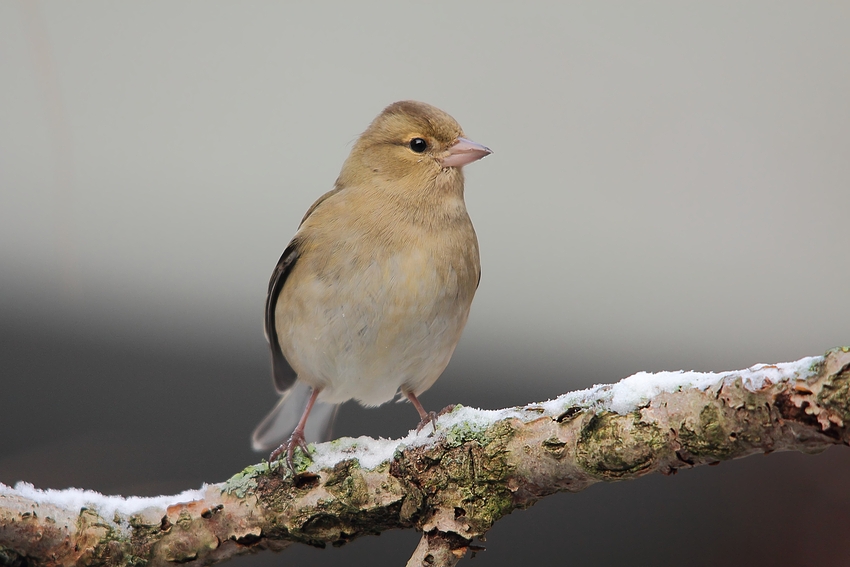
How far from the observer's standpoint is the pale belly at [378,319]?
192 centimetres

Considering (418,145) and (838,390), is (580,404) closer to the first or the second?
(838,390)

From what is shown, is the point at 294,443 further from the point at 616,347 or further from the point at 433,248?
the point at 616,347

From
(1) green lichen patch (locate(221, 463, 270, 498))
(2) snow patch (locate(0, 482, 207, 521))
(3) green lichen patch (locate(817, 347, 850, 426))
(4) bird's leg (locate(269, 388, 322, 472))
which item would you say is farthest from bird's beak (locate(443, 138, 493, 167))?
(3) green lichen patch (locate(817, 347, 850, 426))

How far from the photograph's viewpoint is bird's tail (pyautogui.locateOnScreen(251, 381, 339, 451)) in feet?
8.15

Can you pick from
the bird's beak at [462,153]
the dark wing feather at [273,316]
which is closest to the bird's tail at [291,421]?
the dark wing feather at [273,316]

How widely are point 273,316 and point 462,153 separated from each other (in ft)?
Result: 2.53

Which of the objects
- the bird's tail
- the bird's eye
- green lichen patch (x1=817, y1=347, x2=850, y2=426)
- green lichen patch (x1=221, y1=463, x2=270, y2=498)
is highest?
the bird's eye

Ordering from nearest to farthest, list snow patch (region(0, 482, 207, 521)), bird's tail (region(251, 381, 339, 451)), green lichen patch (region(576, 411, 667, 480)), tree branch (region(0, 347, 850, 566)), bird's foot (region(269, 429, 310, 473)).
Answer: tree branch (region(0, 347, 850, 566)), green lichen patch (region(576, 411, 667, 480)), snow patch (region(0, 482, 207, 521)), bird's foot (region(269, 429, 310, 473)), bird's tail (region(251, 381, 339, 451))

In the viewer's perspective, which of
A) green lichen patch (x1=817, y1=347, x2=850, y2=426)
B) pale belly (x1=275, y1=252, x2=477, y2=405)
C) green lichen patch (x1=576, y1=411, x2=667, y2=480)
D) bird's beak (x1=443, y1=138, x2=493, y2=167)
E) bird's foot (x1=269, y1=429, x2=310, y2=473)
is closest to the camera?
green lichen patch (x1=817, y1=347, x2=850, y2=426)

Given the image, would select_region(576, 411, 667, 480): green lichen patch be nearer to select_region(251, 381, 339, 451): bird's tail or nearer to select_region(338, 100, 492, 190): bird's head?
select_region(338, 100, 492, 190): bird's head

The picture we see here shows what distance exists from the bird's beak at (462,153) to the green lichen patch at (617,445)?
105cm

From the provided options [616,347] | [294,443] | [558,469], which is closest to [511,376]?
[616,347]

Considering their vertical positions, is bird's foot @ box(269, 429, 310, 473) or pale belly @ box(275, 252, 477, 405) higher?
pale belly @ box(275, 252, 477, 405)

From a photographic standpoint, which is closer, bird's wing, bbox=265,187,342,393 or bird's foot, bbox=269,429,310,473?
bird's foot, bbox=269,429,310,473
